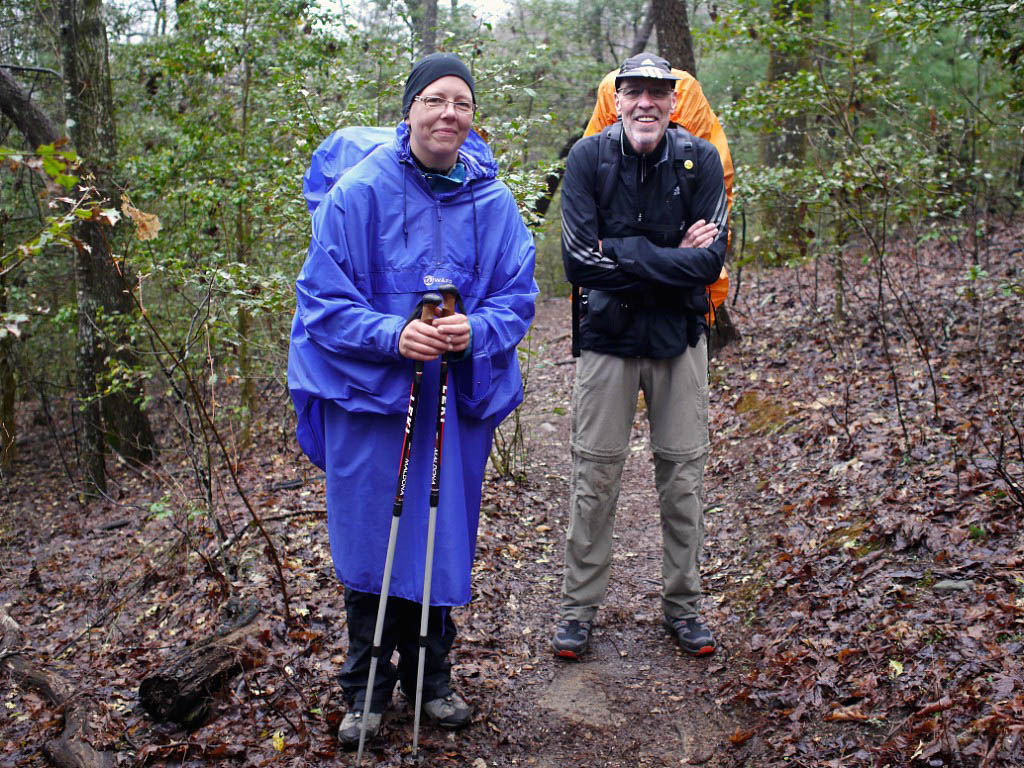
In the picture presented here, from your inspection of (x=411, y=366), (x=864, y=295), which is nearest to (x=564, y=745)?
(x=411, y=366)

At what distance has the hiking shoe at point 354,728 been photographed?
3371 millimetres

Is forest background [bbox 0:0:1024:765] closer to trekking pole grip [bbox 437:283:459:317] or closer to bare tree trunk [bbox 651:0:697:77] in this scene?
bare tree trunk [bbox 651:0:697:77]

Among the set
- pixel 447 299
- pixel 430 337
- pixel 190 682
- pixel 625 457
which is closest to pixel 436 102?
pixel 447 299

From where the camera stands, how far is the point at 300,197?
670 cm

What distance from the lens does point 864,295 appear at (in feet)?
31.7

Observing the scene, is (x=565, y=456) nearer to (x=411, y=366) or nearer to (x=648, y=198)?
(x=648, y=198)

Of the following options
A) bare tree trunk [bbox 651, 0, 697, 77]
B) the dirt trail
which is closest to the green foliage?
bare tree trunk [bbox 651, 0, 697, 77]

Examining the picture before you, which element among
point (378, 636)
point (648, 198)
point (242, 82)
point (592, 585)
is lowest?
point (592, 585)

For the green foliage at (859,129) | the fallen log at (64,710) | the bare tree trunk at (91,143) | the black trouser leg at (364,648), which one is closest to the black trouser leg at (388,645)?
the black trouser leg at (364,648)

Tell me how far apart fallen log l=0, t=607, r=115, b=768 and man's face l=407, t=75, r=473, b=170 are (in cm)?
269

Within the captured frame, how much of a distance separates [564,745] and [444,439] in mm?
1412

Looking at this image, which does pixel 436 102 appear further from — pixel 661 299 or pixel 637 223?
pixel 661 299

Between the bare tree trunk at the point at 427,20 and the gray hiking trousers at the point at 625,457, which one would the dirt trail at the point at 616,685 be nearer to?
the gray hiking trousers at the point at 625,457

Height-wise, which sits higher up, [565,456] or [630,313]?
[630,313]
